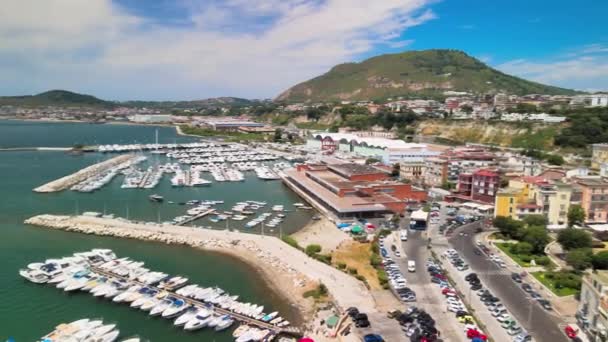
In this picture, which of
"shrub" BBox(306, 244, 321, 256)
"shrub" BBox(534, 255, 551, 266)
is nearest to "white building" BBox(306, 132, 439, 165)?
"shrub" BBox(534, 255, 551, 266)

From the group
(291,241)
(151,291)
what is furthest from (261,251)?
(151,291)

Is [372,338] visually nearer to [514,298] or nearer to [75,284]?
[514,298]

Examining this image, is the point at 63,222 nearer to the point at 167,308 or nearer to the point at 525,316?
the point at 167,308

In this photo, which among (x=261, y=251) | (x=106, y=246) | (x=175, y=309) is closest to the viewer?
(x=175, y=309)

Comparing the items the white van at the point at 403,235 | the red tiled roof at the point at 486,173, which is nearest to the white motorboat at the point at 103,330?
the white van at the point at 403,235

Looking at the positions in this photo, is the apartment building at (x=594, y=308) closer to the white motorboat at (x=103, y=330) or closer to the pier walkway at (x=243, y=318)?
the pier walkway at (x=243, y=318)

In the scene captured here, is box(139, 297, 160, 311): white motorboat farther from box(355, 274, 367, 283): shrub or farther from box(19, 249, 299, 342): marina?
box(355, 274, 367, 283): shrub

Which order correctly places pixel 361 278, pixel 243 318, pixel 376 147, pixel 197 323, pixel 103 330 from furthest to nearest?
pixel 376 147
pixel 361 278
pixel 243 318
pixel 197 323
pixel 103 330
